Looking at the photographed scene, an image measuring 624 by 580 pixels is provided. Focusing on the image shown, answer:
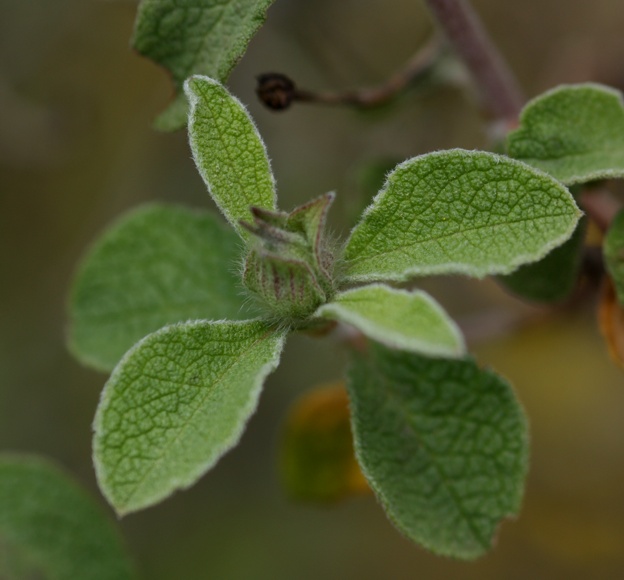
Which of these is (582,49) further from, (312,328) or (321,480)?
(312,328)

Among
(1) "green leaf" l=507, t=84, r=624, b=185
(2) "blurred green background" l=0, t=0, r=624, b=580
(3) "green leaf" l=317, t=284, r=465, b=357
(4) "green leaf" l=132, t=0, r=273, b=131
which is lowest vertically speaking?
(2) "blurred green background" l=0, t=0, r=624, b=580

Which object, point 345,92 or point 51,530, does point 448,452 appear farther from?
point 51,530

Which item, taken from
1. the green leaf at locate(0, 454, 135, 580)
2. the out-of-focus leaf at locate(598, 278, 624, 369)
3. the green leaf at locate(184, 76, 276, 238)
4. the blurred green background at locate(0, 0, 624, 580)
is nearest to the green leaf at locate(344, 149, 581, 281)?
the green leaf at locate(184, 76, 276, 238)

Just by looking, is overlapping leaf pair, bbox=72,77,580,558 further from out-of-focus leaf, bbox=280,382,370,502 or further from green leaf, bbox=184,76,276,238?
out-of-focus leaf, bbox=280,382,370,502

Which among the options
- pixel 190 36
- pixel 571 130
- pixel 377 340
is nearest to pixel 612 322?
pixel 571 130

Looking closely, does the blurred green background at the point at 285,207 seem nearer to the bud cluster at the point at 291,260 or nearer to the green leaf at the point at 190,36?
the green leaf at the point at 190,36

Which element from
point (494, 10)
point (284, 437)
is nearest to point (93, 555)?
point (284, 437)
